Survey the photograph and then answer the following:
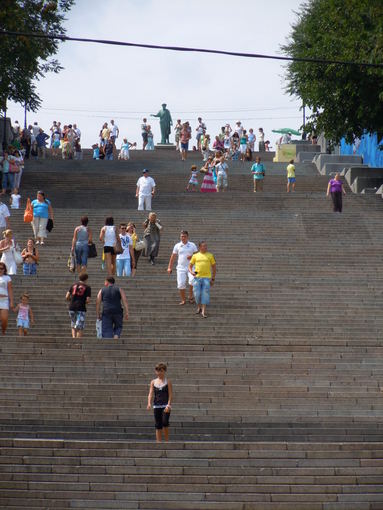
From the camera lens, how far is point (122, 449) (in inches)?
609

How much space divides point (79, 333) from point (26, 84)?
81.4ft

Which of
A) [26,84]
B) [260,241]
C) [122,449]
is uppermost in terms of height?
[26,84]

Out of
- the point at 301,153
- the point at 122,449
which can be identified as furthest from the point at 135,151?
the point at 122,449

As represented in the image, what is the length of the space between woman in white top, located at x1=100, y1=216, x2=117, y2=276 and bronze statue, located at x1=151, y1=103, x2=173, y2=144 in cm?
2678

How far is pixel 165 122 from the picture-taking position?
53.2 meters

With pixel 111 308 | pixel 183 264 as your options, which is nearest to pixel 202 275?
pixel 183 264

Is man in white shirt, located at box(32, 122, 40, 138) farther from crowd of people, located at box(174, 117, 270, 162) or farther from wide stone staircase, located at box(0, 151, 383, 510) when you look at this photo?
wide stone staircase, located at box(0, 151, 383, 510)

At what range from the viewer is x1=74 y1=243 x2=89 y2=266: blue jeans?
25.3m

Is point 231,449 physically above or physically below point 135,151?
below

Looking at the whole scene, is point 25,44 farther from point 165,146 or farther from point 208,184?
point 165,146

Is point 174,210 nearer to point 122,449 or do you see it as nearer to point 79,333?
point 79,333

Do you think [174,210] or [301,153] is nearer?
[174,210]

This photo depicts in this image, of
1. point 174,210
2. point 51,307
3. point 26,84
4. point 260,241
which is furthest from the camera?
point 26,84

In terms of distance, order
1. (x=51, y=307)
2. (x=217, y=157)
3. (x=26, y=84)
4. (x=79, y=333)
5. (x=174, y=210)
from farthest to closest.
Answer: (x=26, y=84) → (x=217, y=157) → (x=174, y=210) → (x=51, y=307) → (x=79, y=333)
